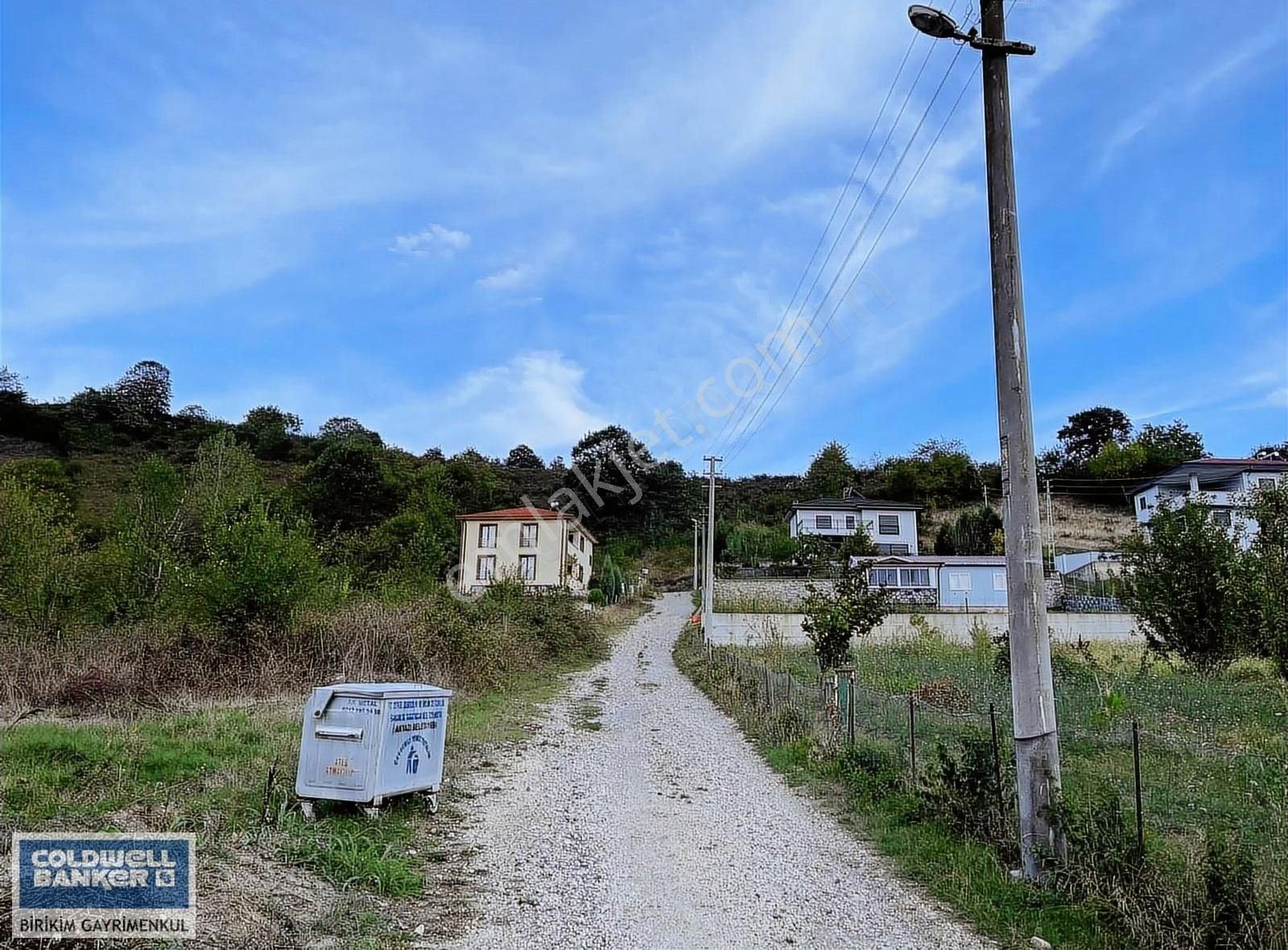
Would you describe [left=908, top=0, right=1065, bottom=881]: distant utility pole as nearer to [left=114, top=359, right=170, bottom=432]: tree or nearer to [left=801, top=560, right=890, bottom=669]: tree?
[left=801, top=560, right=890, bottom=669]: tree

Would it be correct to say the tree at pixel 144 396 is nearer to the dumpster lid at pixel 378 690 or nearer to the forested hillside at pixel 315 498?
the forested hillside at pixel 315 498

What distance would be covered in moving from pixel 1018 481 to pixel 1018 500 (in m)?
0.14

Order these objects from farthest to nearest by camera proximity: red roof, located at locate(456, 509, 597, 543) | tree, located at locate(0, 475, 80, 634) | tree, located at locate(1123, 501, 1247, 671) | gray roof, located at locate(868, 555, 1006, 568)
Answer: red roof, located at locate(456, 509, 597, 543), gray roof, located at locate(868, 555, 1006, 568), tree, located at locate(1123, 501, 1247, 671), tree, located at locate(0, 475, 80, 634)

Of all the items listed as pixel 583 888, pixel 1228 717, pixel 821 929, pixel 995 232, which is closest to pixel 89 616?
pixel 583 888

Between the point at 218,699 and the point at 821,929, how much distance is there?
429 inches

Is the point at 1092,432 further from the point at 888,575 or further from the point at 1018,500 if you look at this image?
the point at 1018,500

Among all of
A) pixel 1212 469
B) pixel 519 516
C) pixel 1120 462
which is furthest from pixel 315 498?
pixel 1120 462

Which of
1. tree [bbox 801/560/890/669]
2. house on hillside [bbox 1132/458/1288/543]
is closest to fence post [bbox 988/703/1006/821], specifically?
tree [bbox 801/560/890/669]

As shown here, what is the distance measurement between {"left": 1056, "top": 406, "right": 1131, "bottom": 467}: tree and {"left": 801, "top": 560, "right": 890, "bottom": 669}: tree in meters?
61.0

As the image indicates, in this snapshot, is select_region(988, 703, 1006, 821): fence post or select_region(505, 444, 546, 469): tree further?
select_region(505, 444, 546, 469): tree

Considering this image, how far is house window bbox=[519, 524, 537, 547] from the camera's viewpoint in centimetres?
4366

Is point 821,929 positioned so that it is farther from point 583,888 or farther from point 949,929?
point 583,888

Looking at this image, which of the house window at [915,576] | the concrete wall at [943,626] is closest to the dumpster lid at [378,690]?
the concrete wall at [943,626]

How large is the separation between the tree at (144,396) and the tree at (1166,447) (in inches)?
3267
